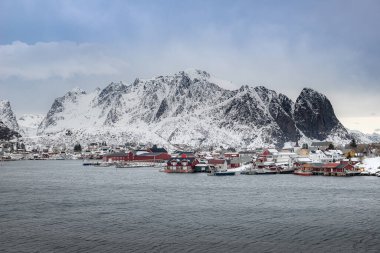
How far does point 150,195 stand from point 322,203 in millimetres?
18664

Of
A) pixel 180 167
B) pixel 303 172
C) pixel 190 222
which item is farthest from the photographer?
pixel 180 167

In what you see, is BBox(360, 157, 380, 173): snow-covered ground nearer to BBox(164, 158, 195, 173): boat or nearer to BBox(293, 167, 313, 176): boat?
BBox(293, 167, 313, 176): boat

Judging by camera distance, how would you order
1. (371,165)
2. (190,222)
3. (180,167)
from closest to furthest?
(190,222), (371,165), (180,167)

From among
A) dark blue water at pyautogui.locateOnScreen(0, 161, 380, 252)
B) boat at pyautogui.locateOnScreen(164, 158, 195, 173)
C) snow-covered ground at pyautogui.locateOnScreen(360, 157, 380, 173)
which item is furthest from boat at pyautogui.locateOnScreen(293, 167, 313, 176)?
dark blue water at pyautogui.locateOnScreen(0, 161, 380, 252)

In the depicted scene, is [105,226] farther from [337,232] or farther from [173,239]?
[337,232]

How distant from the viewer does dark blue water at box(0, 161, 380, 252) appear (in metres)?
27.0

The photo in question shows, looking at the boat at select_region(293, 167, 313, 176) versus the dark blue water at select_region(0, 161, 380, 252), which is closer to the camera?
the dark blue water at select_region(0, 161, 380, 252)

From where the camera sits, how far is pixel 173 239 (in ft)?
A: 93.5

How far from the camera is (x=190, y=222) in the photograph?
34125 millimetres

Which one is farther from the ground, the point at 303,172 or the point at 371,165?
the point at 371,165

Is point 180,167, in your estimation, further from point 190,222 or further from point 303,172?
point 190,222

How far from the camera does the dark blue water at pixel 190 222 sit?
88.5 feet

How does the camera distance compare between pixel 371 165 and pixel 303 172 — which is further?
pixel 371 165

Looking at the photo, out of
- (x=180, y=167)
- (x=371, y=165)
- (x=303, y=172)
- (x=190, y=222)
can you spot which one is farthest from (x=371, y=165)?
(x=190, y=222)
